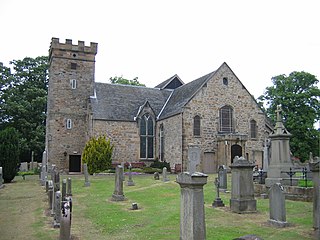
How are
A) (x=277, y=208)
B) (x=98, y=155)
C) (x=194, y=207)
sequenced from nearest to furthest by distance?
(x=194, y=207) → (x=277, y=208) → (x=98, y=155)

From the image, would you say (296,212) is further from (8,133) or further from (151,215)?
(8,133)

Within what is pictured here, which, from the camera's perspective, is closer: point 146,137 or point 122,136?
point 122,136

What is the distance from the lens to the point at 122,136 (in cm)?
3428

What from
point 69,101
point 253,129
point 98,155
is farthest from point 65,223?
point 69,101

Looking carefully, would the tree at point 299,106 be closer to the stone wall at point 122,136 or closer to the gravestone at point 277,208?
the stone wall at point 122,136

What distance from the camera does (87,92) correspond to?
36.8m

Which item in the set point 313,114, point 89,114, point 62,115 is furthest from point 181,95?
point 313,114

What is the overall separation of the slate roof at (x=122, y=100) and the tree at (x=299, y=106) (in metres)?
14.3

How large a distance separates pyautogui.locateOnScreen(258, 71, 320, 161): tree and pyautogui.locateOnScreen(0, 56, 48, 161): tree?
31080 millimetres

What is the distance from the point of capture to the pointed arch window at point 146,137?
35500mm

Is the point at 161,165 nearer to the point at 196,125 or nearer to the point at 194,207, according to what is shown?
the point at 196,125

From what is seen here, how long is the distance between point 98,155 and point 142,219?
65.4 ft

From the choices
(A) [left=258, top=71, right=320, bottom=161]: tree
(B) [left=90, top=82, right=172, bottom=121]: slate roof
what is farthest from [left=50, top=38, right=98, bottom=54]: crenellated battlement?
(A) [left=258, top=71, right=320, bottom=161]: tree

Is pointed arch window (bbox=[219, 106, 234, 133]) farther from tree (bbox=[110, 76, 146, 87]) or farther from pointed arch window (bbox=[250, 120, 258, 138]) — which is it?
tree (bbox=[110, 76, 146, 87])
